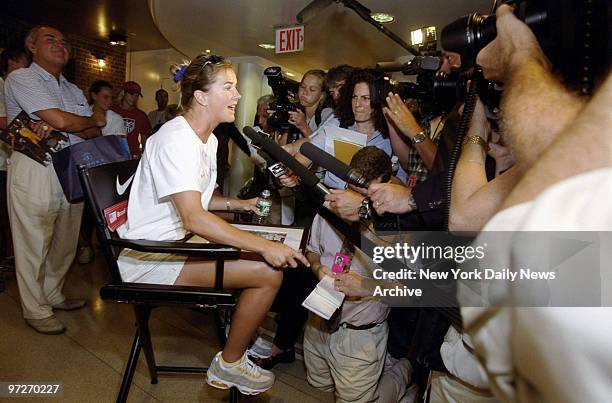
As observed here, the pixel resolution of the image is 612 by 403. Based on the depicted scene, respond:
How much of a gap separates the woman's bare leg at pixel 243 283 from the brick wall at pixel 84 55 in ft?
22.4

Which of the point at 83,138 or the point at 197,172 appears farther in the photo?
the point at 83,138

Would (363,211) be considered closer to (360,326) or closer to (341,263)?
(341,263)

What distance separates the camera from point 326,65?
6535 mm

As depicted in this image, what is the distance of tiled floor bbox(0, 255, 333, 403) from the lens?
69.7 inches

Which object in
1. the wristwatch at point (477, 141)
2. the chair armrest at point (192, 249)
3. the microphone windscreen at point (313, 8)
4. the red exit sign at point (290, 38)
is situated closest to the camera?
the wristwatch at point (477, 141)

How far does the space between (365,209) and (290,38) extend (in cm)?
320

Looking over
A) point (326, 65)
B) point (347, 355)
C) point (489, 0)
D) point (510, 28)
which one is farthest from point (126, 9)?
point (510, 28)

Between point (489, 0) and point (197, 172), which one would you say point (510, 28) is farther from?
point (489, 0)

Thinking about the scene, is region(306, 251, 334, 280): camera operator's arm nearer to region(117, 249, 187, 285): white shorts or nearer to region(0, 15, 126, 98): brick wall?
region(117, 249, 187, 285): white shorts

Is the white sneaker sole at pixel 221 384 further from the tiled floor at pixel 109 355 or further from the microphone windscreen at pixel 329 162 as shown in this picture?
the microphone windscreen at pixel 329 162

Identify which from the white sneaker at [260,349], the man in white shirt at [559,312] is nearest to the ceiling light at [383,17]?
the white sneaker at [260,349]

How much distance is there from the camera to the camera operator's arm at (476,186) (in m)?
0.84

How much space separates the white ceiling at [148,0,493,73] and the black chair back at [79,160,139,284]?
287cm

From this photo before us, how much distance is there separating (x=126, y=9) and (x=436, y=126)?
5.37 meters
